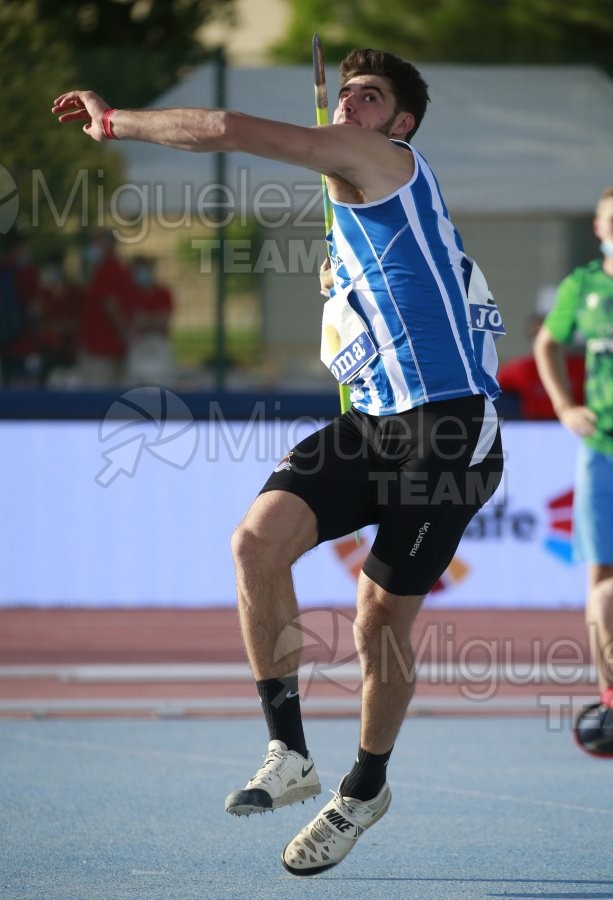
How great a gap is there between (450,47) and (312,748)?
30.1 metres

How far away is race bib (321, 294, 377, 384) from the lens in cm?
416

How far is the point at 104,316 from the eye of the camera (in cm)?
1448

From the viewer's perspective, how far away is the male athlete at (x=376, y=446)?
13.4 ft

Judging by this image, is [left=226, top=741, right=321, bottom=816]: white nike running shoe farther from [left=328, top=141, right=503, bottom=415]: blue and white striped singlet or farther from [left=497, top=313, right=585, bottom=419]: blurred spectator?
[left=497, top=313, right=585, bottom=419]: blurred spectator

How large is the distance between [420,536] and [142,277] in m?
11.2

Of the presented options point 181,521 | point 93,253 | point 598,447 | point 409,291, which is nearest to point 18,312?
point 93,253

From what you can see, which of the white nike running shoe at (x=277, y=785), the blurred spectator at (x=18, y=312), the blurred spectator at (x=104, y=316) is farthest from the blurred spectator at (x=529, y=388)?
the white nike running shoe at (x=277, y=785)

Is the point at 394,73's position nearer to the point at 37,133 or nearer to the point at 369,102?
the point at 369,102

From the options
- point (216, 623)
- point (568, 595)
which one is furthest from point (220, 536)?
point (568, 595)

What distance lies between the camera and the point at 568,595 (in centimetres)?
955

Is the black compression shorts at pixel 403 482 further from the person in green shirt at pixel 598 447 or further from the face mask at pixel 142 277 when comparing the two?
the face mask at pixel 142 277

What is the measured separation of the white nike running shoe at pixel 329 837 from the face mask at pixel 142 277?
11.1 meters

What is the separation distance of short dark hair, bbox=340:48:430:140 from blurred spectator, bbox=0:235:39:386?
9.14 m

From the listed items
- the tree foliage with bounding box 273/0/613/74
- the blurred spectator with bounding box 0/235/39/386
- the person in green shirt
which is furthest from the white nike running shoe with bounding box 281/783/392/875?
the tree foliage with bounding box 273/0/613/74
